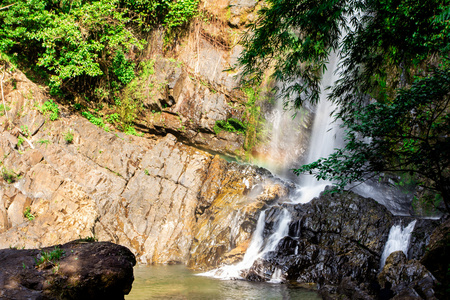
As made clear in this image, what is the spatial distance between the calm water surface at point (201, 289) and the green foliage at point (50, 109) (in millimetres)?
7535

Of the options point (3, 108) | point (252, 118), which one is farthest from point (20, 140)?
point (252, 118)

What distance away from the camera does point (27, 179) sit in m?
10.5

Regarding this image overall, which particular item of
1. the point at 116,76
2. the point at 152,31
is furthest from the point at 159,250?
the point at 152,31

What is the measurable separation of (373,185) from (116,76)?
1392 cm

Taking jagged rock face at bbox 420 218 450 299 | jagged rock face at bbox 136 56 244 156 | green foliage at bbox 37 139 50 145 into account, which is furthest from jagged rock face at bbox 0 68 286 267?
jagged rock face at bbox 420 218 450 299

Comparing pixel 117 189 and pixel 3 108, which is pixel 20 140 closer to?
pixel 3 108

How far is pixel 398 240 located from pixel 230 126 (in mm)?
9668

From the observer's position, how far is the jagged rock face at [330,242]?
28.6 ft

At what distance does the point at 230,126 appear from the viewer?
1627 centimetres

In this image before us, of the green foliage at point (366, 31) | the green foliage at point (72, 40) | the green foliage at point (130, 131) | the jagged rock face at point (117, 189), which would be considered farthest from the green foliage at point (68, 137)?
the green foliage at point (366, 31)

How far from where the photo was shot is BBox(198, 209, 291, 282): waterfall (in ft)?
31.3

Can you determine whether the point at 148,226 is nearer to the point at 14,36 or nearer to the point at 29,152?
the point at 29,152

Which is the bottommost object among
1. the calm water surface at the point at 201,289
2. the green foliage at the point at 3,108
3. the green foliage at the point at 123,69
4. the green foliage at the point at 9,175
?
the calm water surface at the point at 201,289

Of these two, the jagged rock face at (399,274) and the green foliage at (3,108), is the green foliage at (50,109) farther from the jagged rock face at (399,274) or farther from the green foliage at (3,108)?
the jagged rock face at (399,274)
